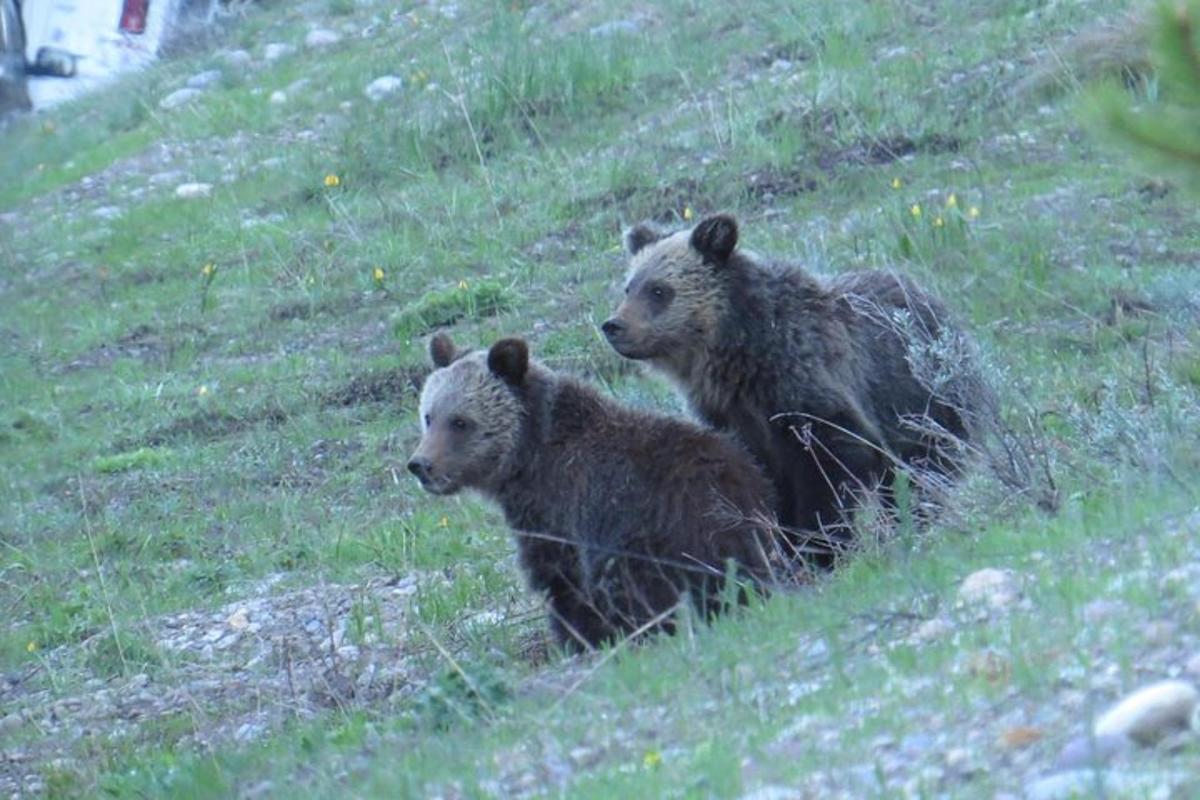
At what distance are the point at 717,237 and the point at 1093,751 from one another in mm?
5085

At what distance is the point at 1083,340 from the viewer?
11.4 meters

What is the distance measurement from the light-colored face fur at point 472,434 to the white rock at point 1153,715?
439 centimetres

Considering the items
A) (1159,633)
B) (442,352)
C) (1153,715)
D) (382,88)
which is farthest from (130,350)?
(1153,715)

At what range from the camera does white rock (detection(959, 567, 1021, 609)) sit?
5.97 meters

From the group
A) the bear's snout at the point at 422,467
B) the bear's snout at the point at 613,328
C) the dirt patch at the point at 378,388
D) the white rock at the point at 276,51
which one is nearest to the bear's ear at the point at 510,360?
the bear's snout at the point at 422,467

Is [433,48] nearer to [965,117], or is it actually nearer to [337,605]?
[965,117]

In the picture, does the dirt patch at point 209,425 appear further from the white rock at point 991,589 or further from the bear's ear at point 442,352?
the white rock at point 991,589

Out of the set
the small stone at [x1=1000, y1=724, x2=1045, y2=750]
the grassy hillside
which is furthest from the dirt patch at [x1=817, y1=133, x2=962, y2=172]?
the small stone at [x1=1000, y1=724, x2=1045, y2=750]

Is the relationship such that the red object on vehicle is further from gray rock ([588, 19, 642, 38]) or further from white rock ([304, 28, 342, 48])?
gray rock ([588, 19, 642, 38])

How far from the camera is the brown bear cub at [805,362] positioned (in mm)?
8656

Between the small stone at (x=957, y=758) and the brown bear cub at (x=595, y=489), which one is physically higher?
the small stone at (x=957, y=758)

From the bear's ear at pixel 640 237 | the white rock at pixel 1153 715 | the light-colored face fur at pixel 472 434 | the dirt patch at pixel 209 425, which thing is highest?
the white rock at pixel 1153 715

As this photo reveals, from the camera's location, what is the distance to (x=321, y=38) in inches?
943

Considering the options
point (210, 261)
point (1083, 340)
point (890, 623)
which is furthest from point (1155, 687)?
point (210, 261)
